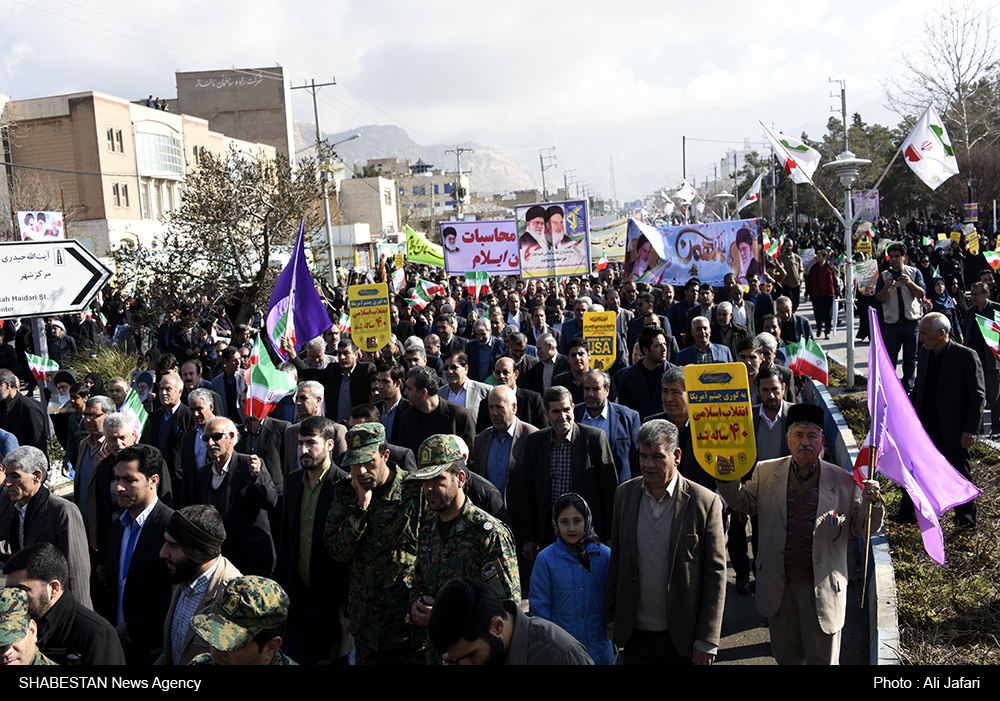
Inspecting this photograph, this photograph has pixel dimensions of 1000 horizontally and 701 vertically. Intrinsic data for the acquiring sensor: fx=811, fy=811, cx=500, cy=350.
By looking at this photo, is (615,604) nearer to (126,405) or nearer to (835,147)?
(126,405)

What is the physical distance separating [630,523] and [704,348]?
4246 mm

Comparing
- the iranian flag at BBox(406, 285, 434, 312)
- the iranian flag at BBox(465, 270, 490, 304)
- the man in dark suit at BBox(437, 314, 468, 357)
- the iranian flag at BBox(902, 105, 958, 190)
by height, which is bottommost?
the man in dark suit at BBox(437, 314, 468, 357)

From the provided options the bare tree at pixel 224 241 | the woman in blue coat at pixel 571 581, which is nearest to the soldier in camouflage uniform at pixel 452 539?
the woman in blue coat at pixel 571 581

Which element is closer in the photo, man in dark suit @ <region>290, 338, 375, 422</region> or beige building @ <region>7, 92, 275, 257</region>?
man in dark suit @ <region>290, 338, 375, 422</region>

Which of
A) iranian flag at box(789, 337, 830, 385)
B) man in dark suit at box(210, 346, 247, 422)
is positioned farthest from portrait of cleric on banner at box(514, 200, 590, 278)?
man in dark suit at box(210, 346, 247, 422)

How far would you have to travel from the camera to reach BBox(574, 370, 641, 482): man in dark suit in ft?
20.0

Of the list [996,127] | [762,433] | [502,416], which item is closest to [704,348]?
[762,433]

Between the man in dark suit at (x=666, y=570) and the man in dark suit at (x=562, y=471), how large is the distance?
1.19 meters

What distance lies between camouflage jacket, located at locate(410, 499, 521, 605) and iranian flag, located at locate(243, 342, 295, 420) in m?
3.80

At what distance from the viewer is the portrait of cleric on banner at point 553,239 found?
1496cm

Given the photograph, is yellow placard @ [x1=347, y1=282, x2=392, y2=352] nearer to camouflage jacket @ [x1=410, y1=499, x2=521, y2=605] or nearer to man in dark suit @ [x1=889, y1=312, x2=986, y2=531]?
man in dark suit @ [x1=889, y1=312, x2=986, y2=531]

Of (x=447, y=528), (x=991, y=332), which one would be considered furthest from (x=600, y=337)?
(x=447, y=528)

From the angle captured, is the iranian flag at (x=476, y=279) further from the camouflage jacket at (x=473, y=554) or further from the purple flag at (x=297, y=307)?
the camouflage jacket at (x=473, y=554)

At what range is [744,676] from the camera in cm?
241
